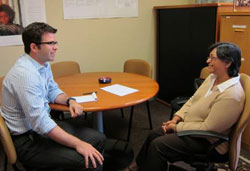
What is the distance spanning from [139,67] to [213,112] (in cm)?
158

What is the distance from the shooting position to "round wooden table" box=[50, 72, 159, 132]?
191 centimetres

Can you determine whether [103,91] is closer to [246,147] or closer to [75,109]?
[75,109]

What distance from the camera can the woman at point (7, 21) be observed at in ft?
9.59

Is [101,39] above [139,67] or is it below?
above

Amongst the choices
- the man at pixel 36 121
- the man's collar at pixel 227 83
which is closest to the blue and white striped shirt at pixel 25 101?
the man at pixel 36 121

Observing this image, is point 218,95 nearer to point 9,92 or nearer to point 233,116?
point 233,116

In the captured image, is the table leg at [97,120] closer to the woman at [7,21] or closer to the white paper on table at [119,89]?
the white paper on table at [119,89]

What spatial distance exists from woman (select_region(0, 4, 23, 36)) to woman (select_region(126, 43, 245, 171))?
2.16 m

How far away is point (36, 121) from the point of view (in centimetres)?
160

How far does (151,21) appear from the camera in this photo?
3896 mm

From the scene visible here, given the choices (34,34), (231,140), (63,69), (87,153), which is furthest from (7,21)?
(231,140)

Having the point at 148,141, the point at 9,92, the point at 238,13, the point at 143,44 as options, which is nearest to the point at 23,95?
the point at 9,92

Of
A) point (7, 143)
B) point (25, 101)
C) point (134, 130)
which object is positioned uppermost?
point (25, 101)

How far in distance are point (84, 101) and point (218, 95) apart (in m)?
0.95
